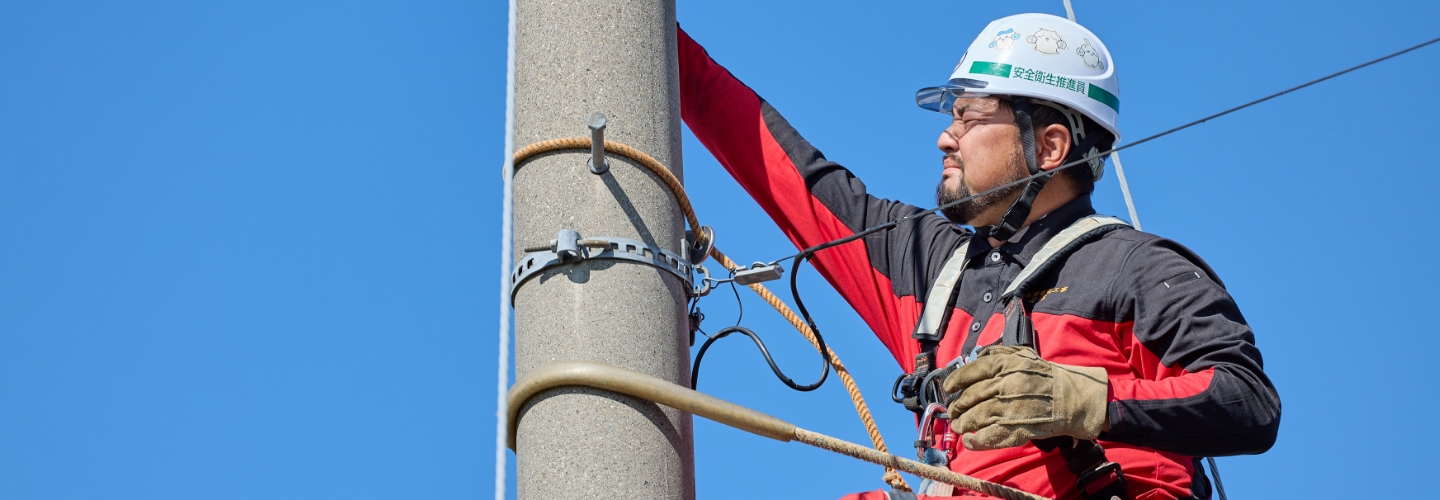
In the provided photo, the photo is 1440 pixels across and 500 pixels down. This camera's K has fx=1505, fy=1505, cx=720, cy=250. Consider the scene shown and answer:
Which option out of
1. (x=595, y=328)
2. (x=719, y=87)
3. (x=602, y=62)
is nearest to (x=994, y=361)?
(x=595, y=328)

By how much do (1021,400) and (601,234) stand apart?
949 millimetres

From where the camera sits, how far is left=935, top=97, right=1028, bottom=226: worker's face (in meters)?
4.22

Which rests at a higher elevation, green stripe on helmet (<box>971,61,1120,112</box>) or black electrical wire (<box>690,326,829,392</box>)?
green stripe on helmet (<box>971,61,1120,112</box>)

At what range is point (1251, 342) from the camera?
3.44 metres

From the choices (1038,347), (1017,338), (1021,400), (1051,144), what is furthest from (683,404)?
(1051,144)

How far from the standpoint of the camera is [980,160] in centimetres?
432

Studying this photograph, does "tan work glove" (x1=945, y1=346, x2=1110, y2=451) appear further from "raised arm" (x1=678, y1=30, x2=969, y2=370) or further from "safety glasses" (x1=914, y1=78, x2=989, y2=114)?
"safety glasses" (x1=914, y1=78, x2=989, y2=114)

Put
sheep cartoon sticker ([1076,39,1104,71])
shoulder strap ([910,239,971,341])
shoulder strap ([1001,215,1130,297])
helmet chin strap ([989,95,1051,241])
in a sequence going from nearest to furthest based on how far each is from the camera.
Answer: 1. shoulder strap ([1001,215,1130,297])
2. shoulder strap ([910,239,971,341])
3. helmet chin strap ([989,95,1051,241])
4. sheep cartoon sticker ([1076,39,1104,71])

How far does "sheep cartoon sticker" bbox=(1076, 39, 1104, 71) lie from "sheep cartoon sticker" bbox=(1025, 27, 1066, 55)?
0.21 ft

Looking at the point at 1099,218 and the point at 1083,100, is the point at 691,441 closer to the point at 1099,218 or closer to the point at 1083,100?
the point at 1099,218

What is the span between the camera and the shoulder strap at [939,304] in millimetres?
4023

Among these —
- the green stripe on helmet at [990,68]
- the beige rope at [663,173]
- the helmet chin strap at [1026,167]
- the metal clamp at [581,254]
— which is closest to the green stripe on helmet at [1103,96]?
the helmet chin strap at [1026,167]

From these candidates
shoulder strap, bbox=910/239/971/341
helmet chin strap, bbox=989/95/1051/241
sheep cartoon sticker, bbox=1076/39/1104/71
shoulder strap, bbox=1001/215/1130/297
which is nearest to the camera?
shoulder strap, bbox=1001/215/1130/297

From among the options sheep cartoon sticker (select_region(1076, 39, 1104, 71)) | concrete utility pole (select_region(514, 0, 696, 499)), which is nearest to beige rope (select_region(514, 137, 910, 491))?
concrete utility pole (select_region(514, 0, 696, 499))
